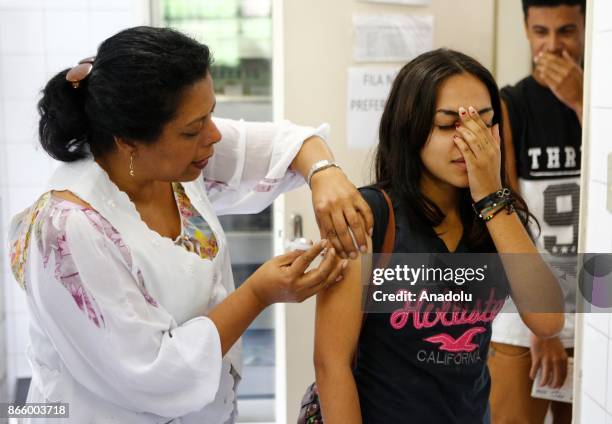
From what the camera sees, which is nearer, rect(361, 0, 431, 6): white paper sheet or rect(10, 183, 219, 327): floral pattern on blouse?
rect(10, 183, 219, 327): floral pattern on blouse

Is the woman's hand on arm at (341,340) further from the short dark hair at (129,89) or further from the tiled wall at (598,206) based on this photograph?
the tiled wall at (598,206)

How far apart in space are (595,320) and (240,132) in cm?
78

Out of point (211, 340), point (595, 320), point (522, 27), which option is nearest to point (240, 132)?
point (211, 340)

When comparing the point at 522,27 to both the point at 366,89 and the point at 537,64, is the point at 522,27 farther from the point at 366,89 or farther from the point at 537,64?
the point at 366,89

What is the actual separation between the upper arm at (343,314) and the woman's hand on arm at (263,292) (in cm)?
9

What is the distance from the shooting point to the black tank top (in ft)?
3.43

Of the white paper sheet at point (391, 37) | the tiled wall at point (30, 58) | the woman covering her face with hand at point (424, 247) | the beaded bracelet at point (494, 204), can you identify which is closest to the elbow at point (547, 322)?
the woman covering her face with hand at point (424, 247)

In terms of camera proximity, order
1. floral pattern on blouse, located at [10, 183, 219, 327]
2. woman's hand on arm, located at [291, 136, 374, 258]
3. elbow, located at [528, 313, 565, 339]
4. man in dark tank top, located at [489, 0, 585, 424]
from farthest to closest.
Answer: man in dark tank top, located at [489, 0, 585, 424], elbow, located at [528, 313, 565, 339], woman's hand on arm, located at [291, 136, 374, 258], floral pattern on blouse, located at [10, 183, 219, 327]

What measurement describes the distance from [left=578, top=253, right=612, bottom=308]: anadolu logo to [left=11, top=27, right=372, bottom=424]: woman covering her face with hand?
618mm

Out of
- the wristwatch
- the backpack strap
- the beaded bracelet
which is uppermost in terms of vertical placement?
the wristwatch

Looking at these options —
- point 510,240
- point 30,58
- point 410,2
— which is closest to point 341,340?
point 510,240

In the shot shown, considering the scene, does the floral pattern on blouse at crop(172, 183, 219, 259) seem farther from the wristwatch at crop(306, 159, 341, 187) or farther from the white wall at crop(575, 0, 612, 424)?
the white wall at crop(575, 0, 612, 424)

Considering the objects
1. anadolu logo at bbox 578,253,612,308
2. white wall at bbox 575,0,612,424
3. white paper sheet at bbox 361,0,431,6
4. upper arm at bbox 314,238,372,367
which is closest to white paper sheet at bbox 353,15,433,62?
white paper sheet at bbox 361,0,431,6

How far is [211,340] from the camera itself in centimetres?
93
